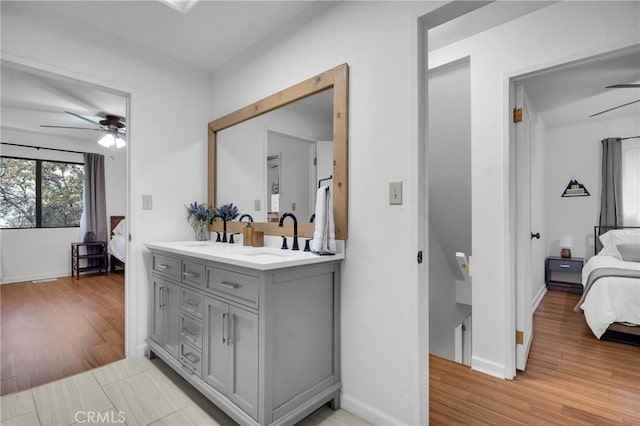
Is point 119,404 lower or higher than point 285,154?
lower

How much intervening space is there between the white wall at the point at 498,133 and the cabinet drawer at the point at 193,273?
6.19ft

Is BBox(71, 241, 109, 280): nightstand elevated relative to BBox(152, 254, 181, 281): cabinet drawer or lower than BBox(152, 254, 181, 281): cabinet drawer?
lower

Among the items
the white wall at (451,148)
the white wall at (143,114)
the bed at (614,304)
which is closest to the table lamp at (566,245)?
the bed at (614,304)

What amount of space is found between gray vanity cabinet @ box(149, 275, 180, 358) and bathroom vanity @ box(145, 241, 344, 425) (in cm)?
7

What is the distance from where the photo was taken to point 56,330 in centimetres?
298

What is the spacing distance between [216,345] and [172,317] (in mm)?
580

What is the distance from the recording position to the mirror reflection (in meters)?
1.93

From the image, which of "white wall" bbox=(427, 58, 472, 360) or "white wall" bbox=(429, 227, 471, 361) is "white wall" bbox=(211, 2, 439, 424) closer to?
"white wall" bbox=(427, 58, 472, 360)

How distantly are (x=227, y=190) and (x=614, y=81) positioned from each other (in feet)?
13.0

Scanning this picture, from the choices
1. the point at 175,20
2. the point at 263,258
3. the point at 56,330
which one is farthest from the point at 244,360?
the point at 56,330

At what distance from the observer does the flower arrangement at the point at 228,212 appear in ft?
8.36

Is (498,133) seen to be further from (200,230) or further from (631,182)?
(631,182)

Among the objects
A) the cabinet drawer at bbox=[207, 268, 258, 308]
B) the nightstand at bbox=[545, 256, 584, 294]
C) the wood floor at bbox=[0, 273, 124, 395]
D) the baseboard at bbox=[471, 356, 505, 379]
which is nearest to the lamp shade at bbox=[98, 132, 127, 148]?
the wood floor at bbox=[0, 273, 124, 395]

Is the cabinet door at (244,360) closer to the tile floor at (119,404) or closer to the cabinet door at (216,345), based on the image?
the cabinet door at (216,345)
